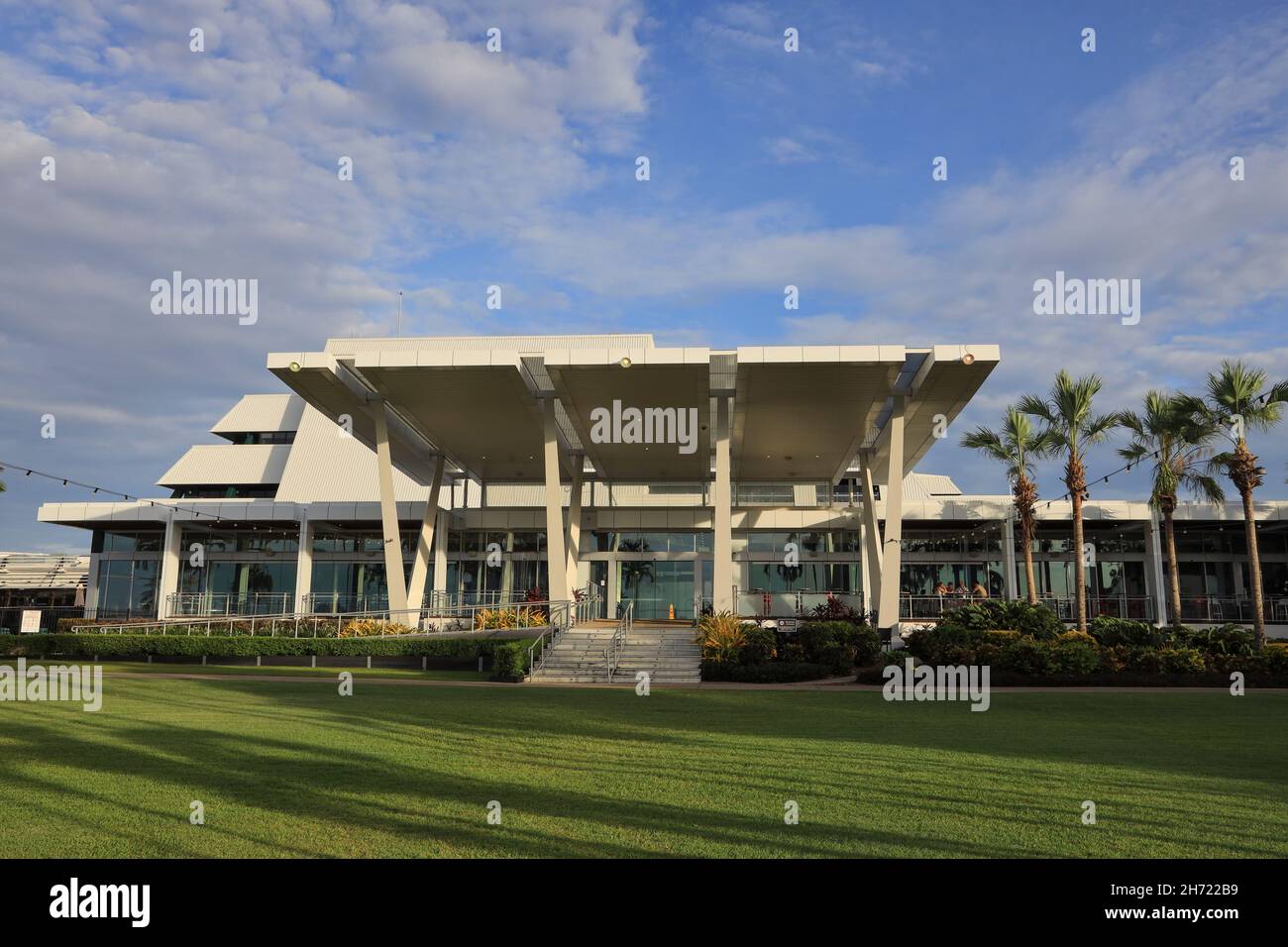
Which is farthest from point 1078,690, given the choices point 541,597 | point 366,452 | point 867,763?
point 366,452

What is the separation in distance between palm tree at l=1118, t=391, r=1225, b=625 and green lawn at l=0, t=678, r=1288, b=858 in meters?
12.2

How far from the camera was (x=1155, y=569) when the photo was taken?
106 ft

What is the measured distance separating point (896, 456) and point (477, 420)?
12.5 metres

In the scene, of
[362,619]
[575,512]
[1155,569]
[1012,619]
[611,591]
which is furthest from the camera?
[611,591]

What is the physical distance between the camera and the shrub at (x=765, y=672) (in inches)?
744

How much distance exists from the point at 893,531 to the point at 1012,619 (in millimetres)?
4003

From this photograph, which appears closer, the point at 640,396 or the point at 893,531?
the point at 893,531

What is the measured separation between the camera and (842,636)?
67.3 ft

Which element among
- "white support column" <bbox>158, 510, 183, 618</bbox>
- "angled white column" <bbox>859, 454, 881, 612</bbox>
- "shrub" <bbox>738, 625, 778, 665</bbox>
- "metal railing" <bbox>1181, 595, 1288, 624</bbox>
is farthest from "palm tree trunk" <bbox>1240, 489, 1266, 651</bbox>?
"white support column" <bbox>158, 510, 183, 618</bbox>

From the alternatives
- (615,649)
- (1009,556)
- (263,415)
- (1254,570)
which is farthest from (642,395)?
(263,415)

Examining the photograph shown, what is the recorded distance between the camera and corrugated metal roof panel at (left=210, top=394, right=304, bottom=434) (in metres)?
48.2

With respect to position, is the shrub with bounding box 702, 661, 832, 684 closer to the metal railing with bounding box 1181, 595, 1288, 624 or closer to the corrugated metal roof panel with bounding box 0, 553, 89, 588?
the metal railing with bounding box 1181, 595, 1288, 624
